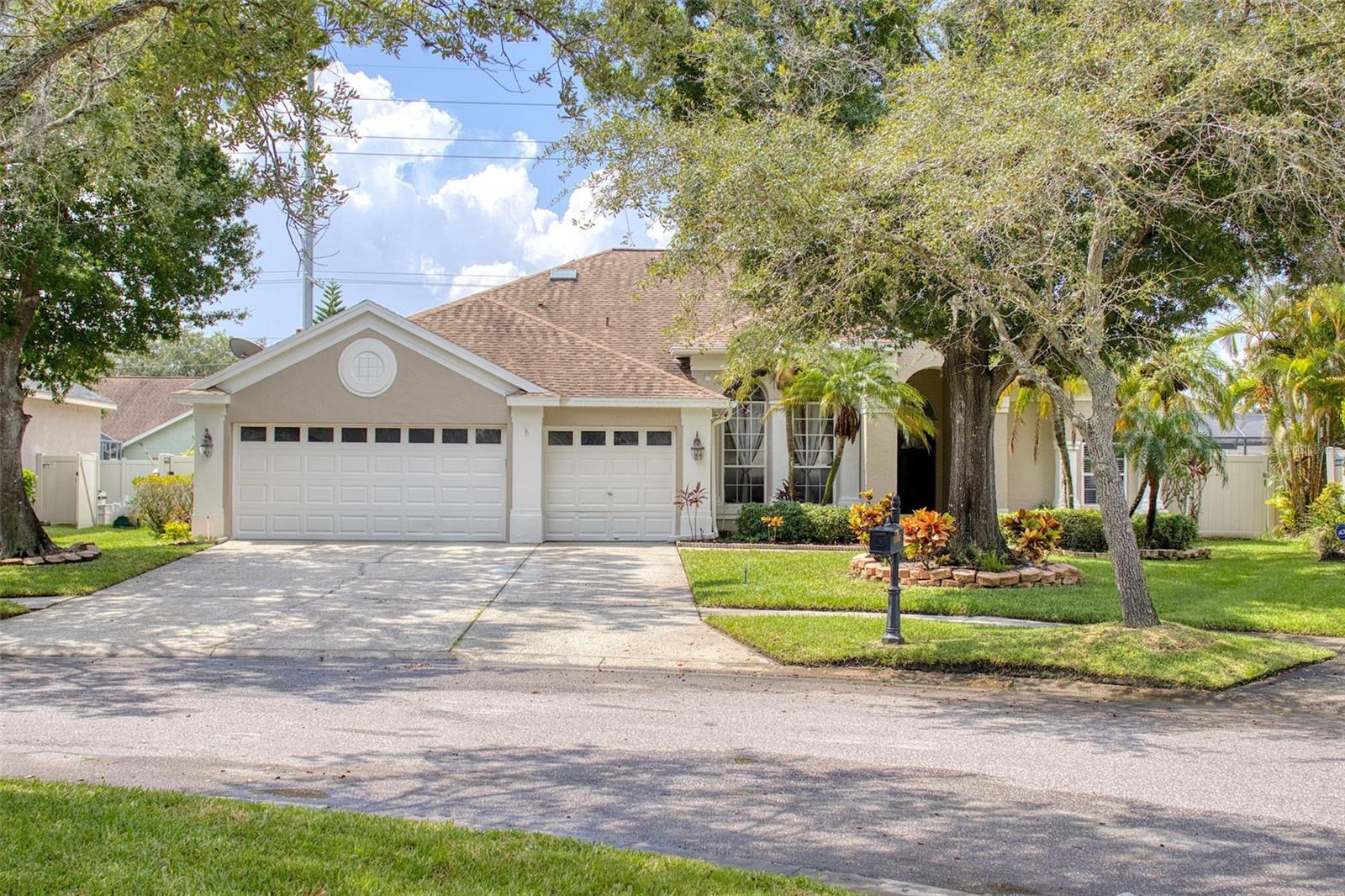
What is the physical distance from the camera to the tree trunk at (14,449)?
49.4 feet

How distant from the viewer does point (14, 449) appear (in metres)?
15.6

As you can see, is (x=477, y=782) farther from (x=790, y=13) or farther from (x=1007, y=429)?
(x=1007, y=429)

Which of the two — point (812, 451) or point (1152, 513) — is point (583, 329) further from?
point (1152, 513)

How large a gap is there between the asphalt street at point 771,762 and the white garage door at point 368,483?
9.70 m

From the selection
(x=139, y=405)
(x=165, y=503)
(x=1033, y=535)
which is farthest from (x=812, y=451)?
(x=139, y=405)

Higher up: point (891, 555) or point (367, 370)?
point (367, 370)

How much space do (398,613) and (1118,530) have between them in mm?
7751

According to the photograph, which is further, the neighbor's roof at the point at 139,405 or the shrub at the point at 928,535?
the neighbor's roof at the point at 139,405

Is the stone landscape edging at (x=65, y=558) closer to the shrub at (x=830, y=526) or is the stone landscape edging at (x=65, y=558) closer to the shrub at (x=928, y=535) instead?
the shrub at (x=830, y=526)

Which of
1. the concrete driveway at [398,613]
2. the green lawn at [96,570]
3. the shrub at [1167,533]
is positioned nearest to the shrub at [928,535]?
the concrete driveway at [398,613]

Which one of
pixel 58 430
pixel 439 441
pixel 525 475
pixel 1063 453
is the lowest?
pixel 525 475

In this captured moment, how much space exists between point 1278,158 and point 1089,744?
561 cm

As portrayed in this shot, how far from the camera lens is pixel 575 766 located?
6.21 metres

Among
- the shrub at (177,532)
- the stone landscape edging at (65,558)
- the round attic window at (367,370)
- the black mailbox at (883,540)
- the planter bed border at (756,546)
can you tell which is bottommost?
the planter bed border at (756,546)
